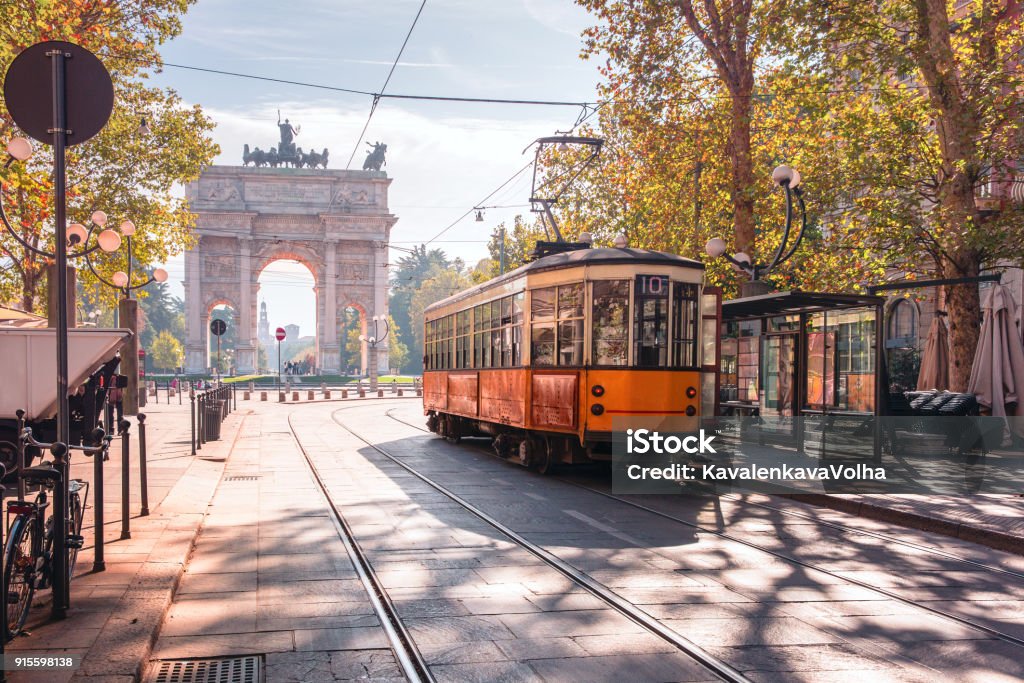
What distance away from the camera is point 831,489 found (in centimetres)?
1234

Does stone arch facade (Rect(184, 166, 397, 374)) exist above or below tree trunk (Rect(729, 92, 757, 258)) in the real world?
above

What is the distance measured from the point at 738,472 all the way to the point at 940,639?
8.62 metres

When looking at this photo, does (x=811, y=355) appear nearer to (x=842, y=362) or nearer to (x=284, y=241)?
(x=842, y=362)

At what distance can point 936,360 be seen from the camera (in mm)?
19703

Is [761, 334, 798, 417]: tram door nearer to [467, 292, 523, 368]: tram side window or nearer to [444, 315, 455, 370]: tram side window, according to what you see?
[467, 292, 523, 368]: tram side window

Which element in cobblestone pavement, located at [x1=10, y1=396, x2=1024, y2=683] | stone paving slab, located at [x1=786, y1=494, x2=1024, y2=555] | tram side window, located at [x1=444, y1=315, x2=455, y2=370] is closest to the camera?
cobblestone pavement, located at [x1=10, y1=396, x2=1024, y2=683]

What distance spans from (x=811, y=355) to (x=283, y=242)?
6954 cm

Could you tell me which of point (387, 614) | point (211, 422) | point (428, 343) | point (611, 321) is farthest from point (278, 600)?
point (428, 343)

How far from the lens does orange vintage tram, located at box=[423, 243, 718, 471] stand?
12.9m

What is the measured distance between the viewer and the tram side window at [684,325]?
43.1 feet

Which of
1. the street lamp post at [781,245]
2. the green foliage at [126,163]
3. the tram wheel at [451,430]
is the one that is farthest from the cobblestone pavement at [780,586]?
the green foliage at [126,163]

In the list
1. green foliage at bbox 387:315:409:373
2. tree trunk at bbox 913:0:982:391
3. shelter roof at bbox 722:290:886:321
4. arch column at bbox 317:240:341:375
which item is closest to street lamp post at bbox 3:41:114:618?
shelter roof at bbox 722:290:886:321

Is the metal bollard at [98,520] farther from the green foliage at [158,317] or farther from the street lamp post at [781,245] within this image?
the green foliage at [158,317]

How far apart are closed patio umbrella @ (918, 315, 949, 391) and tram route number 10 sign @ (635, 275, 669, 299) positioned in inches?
346
